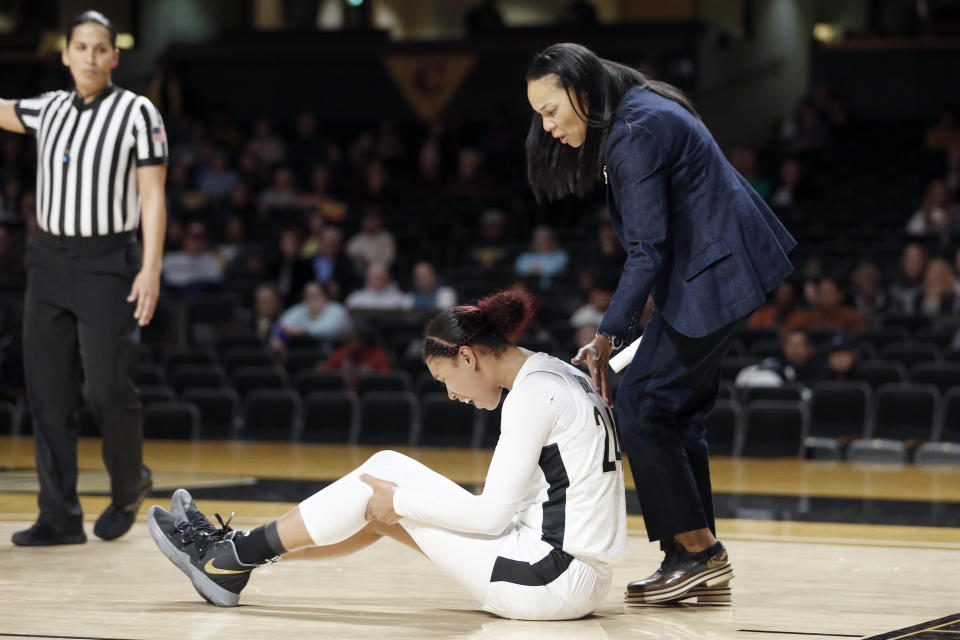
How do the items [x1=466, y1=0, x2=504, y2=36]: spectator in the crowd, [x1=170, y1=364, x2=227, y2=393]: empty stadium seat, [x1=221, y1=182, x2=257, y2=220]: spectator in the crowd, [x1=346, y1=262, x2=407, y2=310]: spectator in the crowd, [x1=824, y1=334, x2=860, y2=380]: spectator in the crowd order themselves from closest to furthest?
[x1=824, y1=334, x2=860, y2=380]: spectator in the crowd → [x1=170, y1=364, x2=227, y2=393]: empty stadium seat → [x1=346, y1=262, x2=407, y2=310]: spectator in the crowd → [x1=221, y1=182, x2=257, y2=220]: spectator in the crowd → [x1=466, y1=0, x2=504, y2=36]: spectator in the crowd

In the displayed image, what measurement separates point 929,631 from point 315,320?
7.13 m

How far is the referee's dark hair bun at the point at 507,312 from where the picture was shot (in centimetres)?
317

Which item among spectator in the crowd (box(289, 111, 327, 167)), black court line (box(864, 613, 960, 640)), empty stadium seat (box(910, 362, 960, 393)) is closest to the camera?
black court line (box(864, 613, 960, 640))

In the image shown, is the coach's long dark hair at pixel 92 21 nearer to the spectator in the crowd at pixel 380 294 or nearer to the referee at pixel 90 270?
the referee at pixel 90 270

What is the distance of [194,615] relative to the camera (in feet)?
10.5

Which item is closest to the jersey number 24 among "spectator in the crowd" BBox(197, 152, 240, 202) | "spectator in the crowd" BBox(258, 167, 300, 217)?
"spectator in the crowd" BBox(258, 167, 300, 217)

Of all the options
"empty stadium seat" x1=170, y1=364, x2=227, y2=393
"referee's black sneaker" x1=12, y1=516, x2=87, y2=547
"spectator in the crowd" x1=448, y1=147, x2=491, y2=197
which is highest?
"spectator in the crowd" x1=448, y1=147, x2=491, y2=197

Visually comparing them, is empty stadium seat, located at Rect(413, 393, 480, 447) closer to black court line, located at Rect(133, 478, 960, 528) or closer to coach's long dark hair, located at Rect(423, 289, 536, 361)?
black court line, located at Rect(133, 478, 960, 528)

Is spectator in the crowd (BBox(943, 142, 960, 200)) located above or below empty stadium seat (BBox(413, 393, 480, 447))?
above

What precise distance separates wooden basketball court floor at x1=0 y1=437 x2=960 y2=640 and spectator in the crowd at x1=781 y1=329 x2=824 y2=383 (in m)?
1.96

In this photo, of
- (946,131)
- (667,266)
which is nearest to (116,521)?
(667,266)

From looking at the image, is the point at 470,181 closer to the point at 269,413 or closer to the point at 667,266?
the point at 269,413

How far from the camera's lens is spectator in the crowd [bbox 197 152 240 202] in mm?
13688

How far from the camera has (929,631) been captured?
2.99 meters
